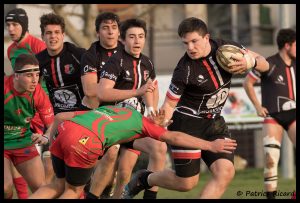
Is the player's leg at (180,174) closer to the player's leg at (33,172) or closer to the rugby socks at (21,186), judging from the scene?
the player's leg at (33,172)

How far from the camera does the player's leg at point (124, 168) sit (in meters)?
11.5

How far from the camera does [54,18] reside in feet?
39.8

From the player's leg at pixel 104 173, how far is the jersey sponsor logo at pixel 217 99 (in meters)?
1.61

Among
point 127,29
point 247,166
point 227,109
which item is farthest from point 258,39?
point 127,29

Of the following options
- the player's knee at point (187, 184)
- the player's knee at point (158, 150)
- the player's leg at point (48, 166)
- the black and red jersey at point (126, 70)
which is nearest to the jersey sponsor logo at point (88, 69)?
the black and red jersey at point (126, 70)

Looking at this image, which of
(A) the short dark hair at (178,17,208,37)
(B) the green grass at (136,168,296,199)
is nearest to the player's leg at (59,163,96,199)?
(A) the short dark hair at (178,17,208,37)

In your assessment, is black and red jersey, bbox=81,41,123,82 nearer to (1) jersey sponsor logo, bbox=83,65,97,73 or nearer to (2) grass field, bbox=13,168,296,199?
(1) jersey sponsor logo, bbox=83,65,97,73

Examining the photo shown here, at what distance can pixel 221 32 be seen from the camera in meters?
31.3

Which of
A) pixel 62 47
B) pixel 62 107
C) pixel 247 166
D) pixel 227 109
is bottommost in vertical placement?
pixel 247 166

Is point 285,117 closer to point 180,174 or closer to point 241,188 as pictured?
point 241,188

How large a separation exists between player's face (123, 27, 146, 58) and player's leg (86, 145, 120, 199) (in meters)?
1.24

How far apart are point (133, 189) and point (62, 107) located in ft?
5.21
